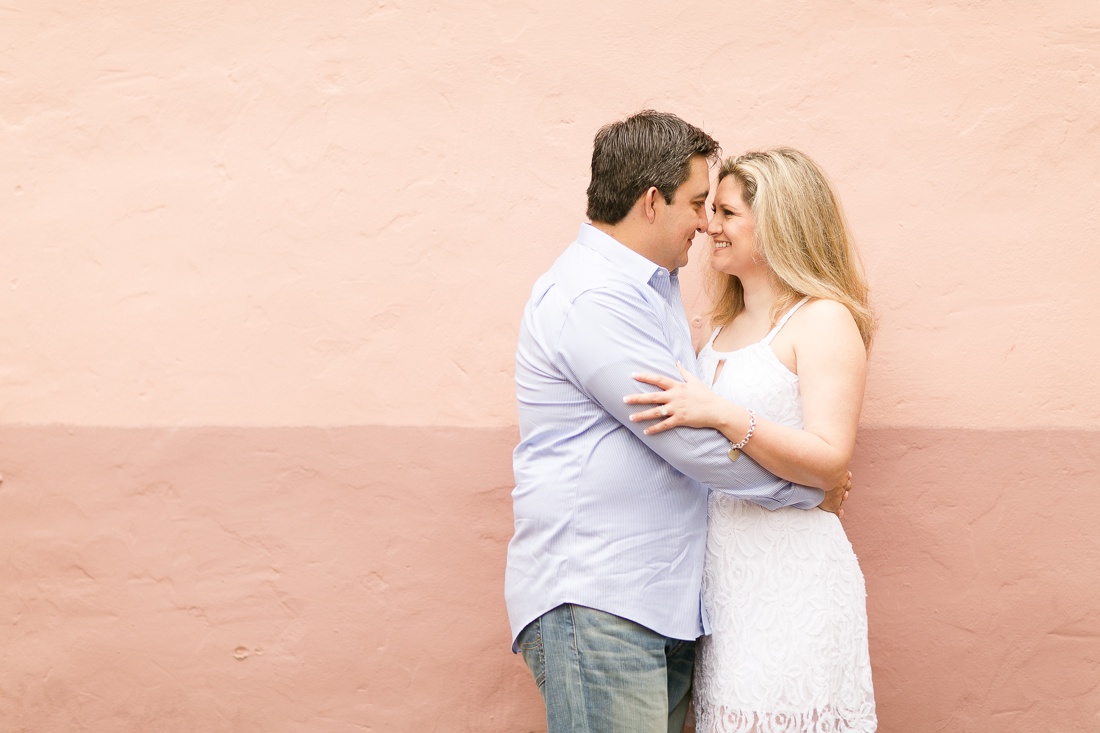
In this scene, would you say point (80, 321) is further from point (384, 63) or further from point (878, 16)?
point (878, 16)

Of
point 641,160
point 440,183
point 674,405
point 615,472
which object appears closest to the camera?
point 674,405

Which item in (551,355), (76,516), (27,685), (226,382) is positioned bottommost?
(27,685)

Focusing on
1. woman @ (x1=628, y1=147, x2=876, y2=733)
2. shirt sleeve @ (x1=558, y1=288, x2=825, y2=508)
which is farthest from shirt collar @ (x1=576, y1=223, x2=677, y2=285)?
woman @ (x1=628, y1=147, x2=876, y2=733)

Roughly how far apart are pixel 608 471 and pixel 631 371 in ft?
0.86

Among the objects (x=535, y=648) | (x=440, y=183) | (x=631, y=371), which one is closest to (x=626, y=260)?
(x=631, y=371)

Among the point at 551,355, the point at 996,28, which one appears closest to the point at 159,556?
the point at 551,355

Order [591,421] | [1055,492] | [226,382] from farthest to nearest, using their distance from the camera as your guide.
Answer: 1. [226,382]
2. [1055,492]
3. [591,421]

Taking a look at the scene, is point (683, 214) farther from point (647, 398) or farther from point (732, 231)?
point (647, 398)

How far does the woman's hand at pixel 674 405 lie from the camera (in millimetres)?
2215

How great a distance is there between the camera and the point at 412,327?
3.06 metres

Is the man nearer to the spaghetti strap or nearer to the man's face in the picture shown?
the man's face

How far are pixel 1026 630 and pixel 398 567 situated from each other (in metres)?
1.99

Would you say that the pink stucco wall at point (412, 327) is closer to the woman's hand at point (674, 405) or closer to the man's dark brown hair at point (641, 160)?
the man's dark brown hair at point (641, 160)

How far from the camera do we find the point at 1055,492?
291 centimetres
